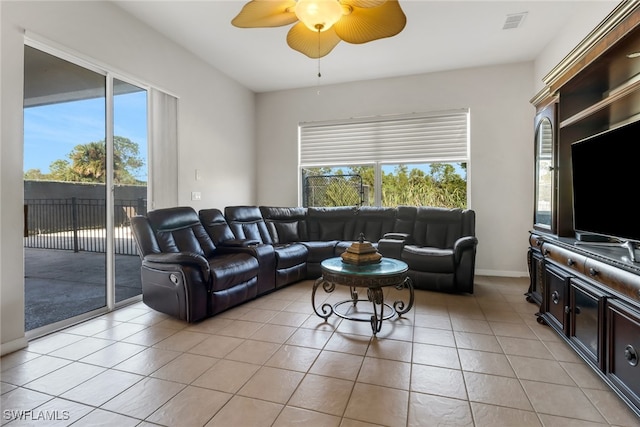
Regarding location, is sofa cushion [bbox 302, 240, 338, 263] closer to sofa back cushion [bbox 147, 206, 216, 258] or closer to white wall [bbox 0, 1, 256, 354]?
sofa back cushion [bbox 147, 206, 216, 258]

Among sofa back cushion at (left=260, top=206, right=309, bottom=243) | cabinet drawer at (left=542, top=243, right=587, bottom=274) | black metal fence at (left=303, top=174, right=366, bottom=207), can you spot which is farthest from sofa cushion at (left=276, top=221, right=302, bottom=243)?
cabinet drawer at (left=542, top=243, right=587, bottom=274)

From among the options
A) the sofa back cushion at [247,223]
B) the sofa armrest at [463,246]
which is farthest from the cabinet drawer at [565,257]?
the sofa back cushion at [247,223]

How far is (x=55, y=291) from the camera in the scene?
281 centimetres

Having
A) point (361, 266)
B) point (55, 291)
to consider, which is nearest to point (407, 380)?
point (361, 266)

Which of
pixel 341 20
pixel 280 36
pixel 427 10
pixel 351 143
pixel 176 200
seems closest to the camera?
pixel 341 20

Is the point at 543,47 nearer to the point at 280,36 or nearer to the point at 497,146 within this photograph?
the point at 497,146

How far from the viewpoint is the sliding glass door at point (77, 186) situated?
251 centimetres

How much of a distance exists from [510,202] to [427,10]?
109 inches

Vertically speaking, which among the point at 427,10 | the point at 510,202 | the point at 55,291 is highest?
the point at 427,10

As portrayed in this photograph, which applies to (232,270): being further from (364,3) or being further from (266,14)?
(364,3)

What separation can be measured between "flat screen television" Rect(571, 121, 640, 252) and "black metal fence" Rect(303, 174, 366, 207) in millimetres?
3013

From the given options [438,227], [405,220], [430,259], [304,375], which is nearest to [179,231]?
[304,375]

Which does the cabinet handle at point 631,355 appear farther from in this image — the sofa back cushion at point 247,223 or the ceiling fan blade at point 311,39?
the sofa back cushion at point 247,223

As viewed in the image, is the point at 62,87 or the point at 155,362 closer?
the point at 155,362
